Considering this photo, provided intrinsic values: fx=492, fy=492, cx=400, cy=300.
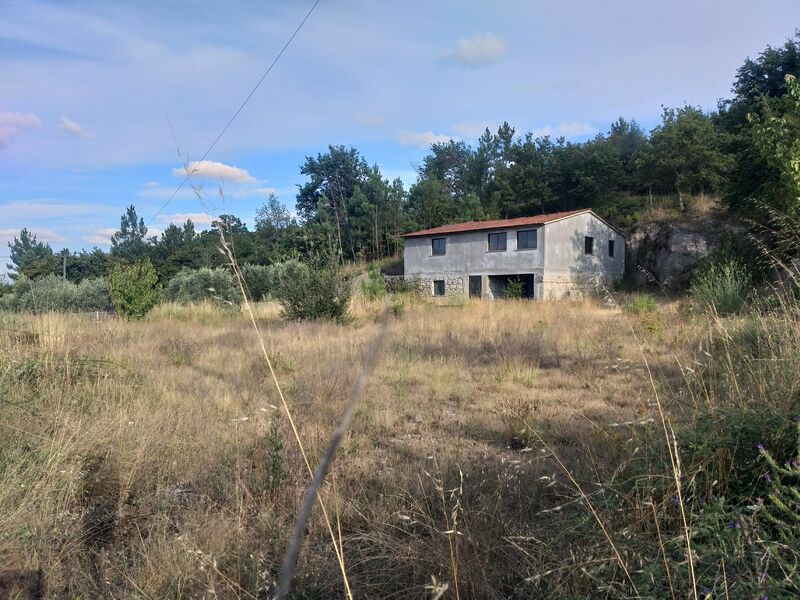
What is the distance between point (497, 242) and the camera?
92.6 ft

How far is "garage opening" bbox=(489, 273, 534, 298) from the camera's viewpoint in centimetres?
2502

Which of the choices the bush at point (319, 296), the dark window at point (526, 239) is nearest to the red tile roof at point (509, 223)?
the dark window at point (526, 239)

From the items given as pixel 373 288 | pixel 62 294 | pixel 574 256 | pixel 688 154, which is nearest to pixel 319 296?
pixel 373 288

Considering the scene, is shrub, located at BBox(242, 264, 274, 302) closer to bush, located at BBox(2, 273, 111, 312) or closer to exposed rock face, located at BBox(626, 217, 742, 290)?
bush, located at BBox(2, 273, 111, 312)

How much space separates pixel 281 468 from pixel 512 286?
75.6 feet

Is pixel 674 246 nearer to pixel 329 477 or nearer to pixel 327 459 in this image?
pixel 329 477

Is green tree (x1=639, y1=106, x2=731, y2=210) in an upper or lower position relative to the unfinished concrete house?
upper

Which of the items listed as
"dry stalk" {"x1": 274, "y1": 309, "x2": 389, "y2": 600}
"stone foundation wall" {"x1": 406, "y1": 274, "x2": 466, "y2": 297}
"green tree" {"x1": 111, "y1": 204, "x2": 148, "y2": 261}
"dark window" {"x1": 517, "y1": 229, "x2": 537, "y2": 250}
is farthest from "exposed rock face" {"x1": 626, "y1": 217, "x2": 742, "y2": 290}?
"green tree" {"x1": 111, "y1": 204, "x2": 148, "y2": 261}

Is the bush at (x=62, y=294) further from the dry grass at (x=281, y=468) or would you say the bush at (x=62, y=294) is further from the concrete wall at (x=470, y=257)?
the concrete wall at (x=470, y=257)

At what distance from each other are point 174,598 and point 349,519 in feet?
3.14

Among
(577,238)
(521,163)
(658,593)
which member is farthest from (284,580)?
(521,163)

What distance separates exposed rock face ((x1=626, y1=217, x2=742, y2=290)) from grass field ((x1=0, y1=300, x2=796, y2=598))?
2264cm

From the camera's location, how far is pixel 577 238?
28.1 meters

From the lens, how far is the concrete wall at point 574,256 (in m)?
26.4
